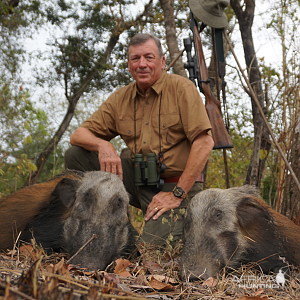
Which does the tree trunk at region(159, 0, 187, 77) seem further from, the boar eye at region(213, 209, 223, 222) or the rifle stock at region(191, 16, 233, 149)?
the boar eye at region(213, 209, 223, 222)

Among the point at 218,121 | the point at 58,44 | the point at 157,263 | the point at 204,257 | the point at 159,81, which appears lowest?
the point at 157,263

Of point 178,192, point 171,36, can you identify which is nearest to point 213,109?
point 178,192

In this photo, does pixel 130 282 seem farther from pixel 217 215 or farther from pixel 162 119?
pixel 162 119

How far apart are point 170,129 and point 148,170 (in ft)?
2.15

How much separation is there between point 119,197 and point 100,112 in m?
1.92

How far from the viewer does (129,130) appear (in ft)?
16.6

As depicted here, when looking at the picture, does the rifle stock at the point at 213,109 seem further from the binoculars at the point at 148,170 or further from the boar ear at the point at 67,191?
the boar ear at the point at 67,191

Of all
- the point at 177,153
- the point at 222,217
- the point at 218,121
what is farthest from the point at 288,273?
the point at 218,121

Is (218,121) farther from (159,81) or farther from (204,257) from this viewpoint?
(204,257)

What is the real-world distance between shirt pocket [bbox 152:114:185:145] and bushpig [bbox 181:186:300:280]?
1.31 meters

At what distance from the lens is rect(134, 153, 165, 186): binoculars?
466 cm

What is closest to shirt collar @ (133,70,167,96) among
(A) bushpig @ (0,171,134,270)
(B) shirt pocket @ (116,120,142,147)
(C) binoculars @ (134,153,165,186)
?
(B) shirt pocket @ (116,120,142,147)

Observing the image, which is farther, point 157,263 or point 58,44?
point 58,44

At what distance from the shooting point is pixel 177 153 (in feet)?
15.9
